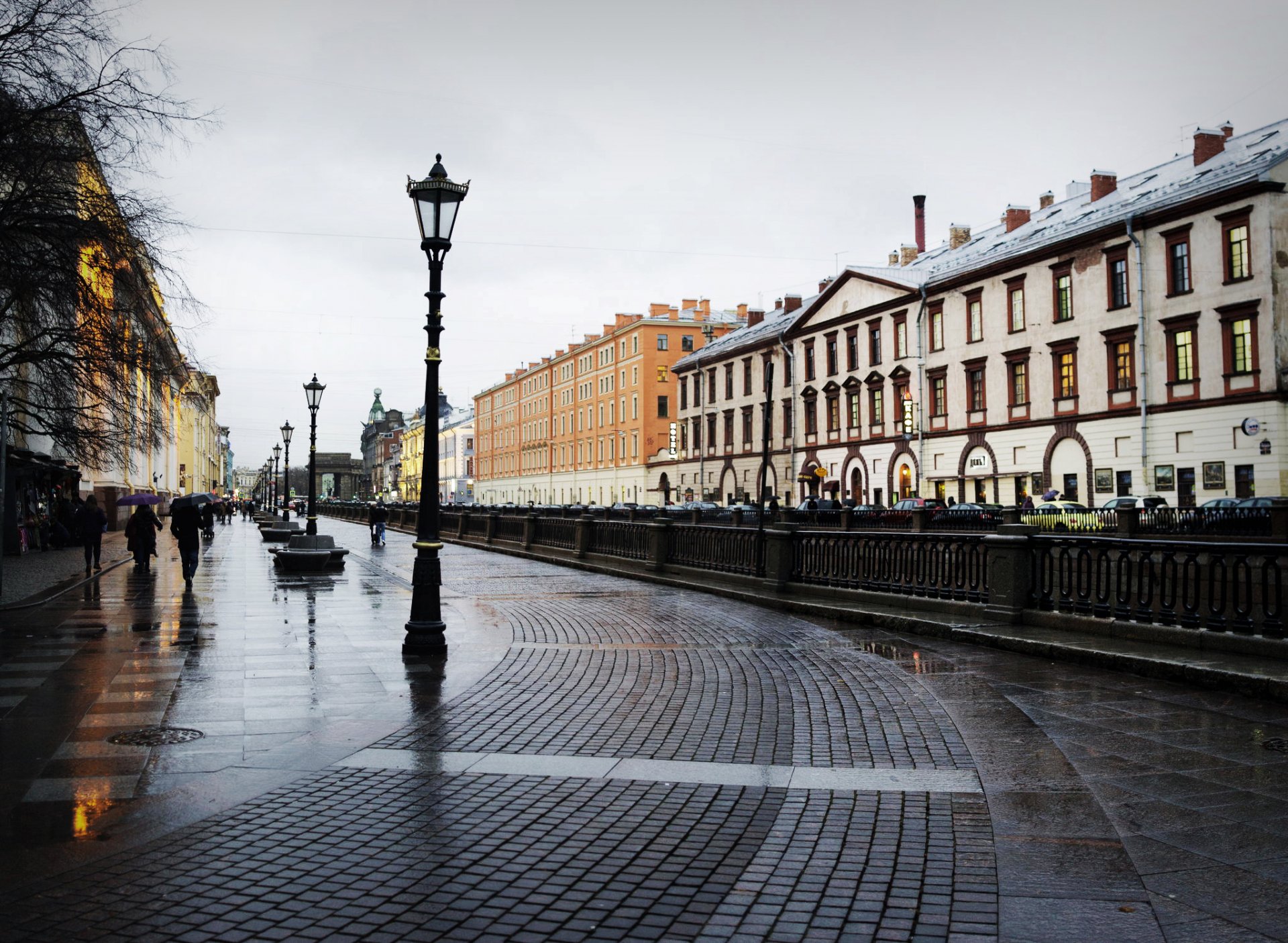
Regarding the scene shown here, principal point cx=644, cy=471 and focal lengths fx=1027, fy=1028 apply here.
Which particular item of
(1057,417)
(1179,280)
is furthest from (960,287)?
(1179,280)

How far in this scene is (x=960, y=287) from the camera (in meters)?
51.9

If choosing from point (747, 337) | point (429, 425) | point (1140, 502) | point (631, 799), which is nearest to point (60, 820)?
point (631, 799)

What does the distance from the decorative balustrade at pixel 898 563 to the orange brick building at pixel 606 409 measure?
6486 centimetres

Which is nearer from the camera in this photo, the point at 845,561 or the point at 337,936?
the point at 337,936

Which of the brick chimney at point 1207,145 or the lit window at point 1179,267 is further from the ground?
the brick chimney at point 1207,145

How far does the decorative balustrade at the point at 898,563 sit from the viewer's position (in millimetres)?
13609

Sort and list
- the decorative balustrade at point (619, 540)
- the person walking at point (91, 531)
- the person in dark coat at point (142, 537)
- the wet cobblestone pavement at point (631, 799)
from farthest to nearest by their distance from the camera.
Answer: the decorative balustrade at point (619, 540)
the person in dark coat at point (142, 537)
the person walking at point (91, 531)
the wet cobblestone pavement at point (631, 799)

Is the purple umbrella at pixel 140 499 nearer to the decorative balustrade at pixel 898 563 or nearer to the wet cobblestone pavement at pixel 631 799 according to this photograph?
the wet cobblestone pavement at pixel 631 799

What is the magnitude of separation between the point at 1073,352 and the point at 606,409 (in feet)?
180

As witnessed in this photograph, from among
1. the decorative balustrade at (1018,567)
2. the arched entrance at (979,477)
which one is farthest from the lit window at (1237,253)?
the decorative balustrade at (1018,567)

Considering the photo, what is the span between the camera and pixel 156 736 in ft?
23.4

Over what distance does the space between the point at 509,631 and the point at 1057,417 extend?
37.8 m

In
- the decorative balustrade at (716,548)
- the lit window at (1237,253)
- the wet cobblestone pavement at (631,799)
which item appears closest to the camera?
the wet cobblestone pavement at (631,799)

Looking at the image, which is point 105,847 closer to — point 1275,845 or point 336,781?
point 336,781
